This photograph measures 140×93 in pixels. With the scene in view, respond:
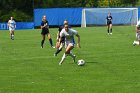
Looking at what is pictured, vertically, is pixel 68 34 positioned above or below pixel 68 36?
above

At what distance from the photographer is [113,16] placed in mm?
70000

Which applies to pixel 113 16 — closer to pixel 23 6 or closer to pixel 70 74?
pixel 23 6

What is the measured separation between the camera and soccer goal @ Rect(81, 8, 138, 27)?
229 feet

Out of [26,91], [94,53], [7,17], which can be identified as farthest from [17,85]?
[7,17]

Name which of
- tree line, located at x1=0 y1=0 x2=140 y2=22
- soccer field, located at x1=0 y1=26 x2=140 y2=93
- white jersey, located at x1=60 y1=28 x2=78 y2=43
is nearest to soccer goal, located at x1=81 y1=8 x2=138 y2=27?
tree line, located at x1=0 y1=0 x2=140 y2=22

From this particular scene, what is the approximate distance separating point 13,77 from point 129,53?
383 inches

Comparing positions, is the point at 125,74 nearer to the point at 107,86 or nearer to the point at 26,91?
the point at 107,86

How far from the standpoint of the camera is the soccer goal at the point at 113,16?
69688 mm

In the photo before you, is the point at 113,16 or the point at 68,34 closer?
the point at 68,34

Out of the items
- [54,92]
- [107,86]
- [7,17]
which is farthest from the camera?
[7,17]

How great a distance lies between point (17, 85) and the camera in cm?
1466

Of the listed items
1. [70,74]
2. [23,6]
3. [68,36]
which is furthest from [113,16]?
[70,74]

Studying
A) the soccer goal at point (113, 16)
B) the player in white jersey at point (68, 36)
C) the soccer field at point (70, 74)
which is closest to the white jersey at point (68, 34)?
the player in white jersey at point (68, 36)

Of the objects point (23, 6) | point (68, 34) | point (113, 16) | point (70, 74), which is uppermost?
point (68, 34)
